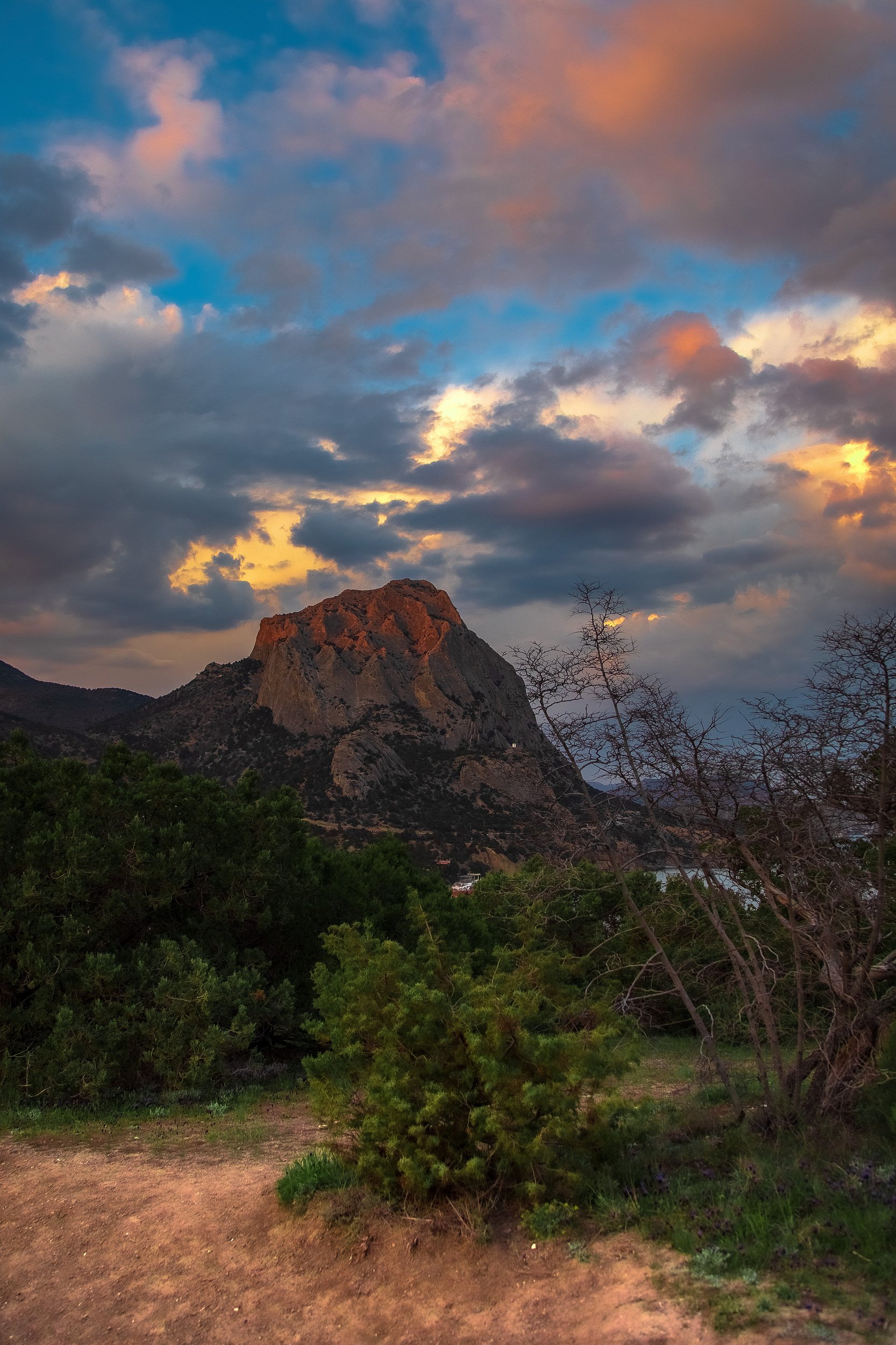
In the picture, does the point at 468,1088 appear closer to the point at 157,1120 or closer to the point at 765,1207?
the point at 765,1207

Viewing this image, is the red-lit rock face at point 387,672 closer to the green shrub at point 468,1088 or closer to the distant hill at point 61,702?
the distant hill at point 61,702

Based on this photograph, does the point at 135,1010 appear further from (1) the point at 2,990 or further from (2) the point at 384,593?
(2) the point at 384,593

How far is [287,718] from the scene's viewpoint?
89.2m

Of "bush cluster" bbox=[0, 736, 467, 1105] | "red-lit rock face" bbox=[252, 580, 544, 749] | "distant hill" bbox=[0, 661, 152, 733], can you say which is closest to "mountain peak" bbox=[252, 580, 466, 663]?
"red-lit rock face" bbox=[252, 580, 544, 749]

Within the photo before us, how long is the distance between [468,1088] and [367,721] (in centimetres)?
8199

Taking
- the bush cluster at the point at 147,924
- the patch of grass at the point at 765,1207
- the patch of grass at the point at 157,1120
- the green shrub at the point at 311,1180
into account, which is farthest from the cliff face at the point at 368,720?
the patch of grass at the point at 765,1207

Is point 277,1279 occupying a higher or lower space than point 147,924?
lower

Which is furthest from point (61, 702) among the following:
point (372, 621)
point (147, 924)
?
point (147, 924)

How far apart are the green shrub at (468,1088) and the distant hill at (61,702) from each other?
93.4m

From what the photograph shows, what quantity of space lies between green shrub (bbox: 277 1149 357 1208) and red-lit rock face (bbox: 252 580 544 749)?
72.2 metres

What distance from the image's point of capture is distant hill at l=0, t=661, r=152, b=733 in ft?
333

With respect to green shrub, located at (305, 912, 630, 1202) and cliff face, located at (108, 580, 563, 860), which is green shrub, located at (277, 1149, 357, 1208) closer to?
green shrub, located at (305, 912, 630, 1202)

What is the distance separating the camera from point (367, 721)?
86750mm

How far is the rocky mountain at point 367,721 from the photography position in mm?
66250
